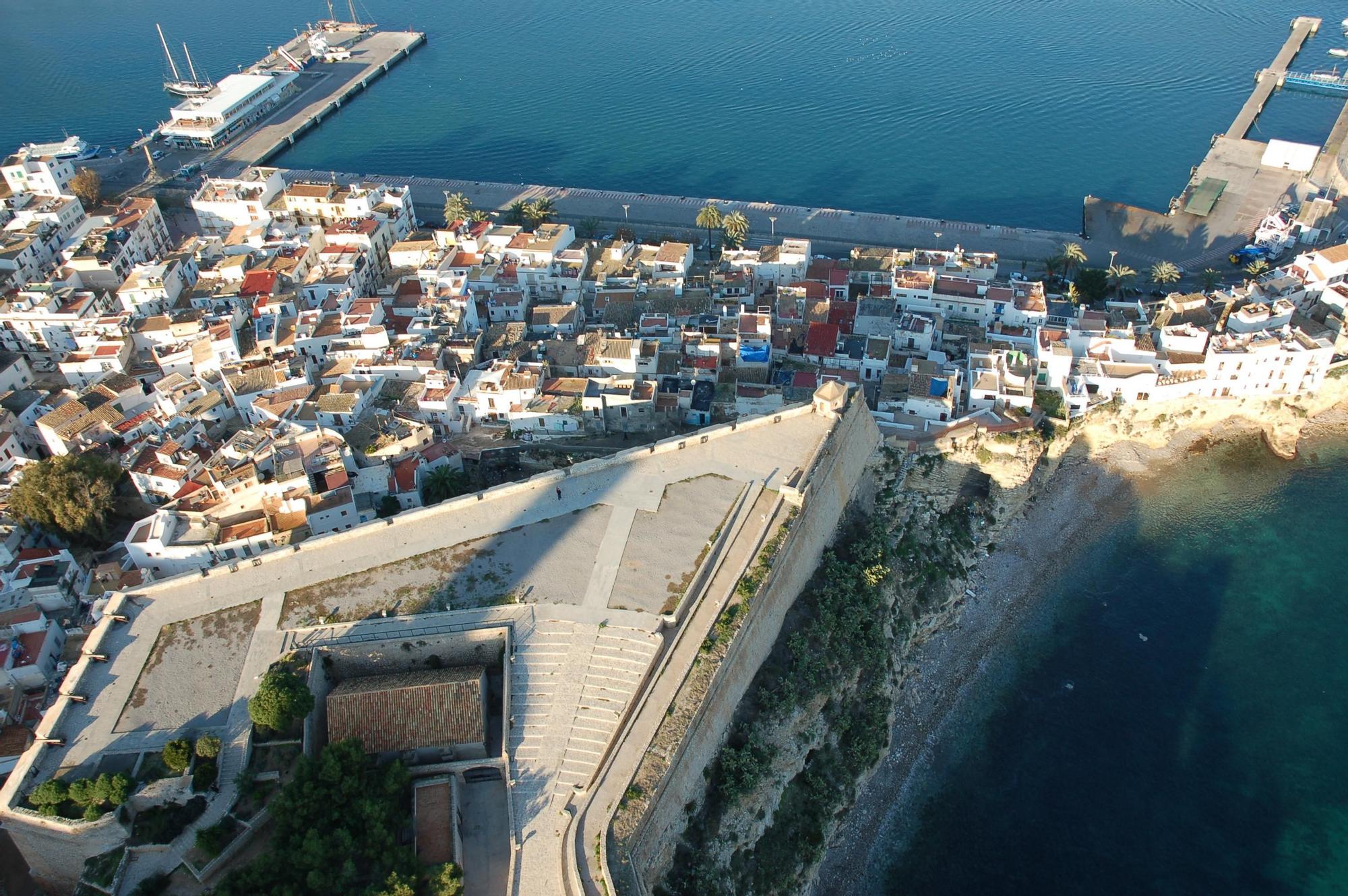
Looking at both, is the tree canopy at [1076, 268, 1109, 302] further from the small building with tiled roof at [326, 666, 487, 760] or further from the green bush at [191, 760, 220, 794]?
the green bush at [191, 760, 220, 794]

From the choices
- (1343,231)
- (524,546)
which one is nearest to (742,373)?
(524,546)

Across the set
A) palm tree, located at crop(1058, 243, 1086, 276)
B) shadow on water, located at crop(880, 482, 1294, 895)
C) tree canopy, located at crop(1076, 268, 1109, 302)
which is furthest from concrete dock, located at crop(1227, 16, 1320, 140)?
shadow on water, located at crop(880, 482, 1294, 895)

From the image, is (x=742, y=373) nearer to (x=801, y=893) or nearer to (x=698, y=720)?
(x=698, y=720)

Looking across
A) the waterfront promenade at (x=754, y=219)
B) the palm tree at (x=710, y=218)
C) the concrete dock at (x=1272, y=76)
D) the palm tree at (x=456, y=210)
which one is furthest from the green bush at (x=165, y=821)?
the concrete dock at (x=1272, y=76)

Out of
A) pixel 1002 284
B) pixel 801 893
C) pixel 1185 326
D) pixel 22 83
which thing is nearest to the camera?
pixel 801 893

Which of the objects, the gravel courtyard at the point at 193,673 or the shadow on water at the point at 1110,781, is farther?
the shadow on water at the point at 1110,781

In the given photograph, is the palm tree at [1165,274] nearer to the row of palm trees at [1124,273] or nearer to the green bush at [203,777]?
the row of palm trees at [1124,273]
